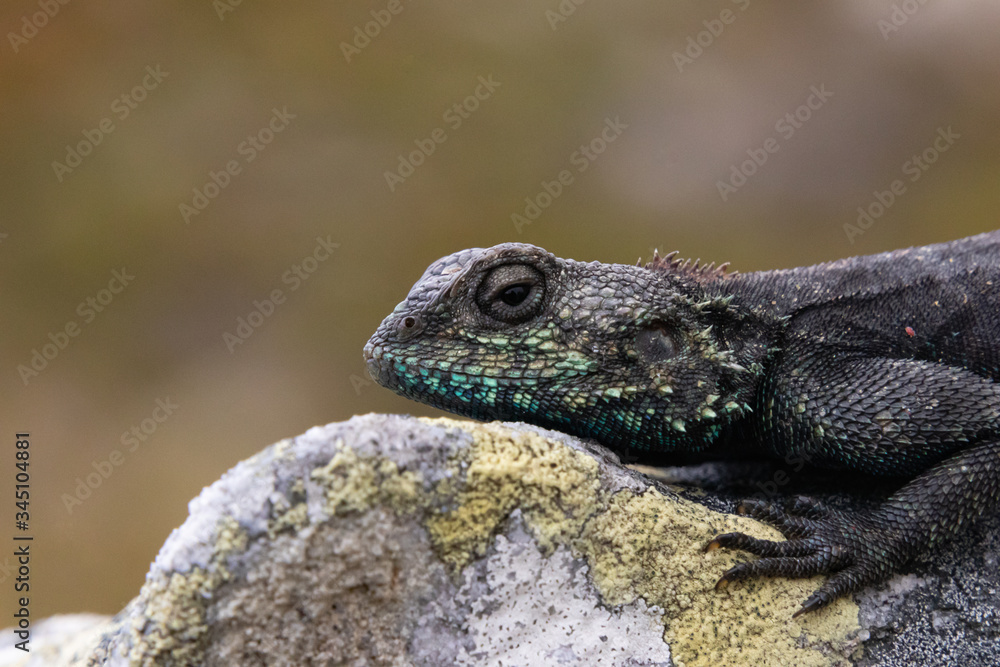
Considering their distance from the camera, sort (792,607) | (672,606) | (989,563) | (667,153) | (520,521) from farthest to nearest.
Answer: (667,153) → (989,563) → (792,607) → (672,606) → (520,521)

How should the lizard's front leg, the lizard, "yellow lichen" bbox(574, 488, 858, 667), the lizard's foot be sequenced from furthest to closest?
the lizard → the lizard's front leg → the lizard's foot → "yellow lichen" bbox(574, 488, 858, 667)

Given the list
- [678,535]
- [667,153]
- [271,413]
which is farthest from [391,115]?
[678,535]

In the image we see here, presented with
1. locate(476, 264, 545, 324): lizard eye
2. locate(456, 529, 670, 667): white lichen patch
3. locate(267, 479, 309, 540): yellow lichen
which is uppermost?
locate(476, 264, 545, 324): lizard eye

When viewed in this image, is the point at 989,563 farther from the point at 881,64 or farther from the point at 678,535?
the point at 881,64

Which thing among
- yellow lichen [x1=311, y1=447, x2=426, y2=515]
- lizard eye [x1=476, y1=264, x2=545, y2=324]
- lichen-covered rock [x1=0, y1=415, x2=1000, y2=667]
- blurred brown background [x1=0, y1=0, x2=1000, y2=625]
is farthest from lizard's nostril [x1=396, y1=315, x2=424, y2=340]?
blurred brown background [x1=0, y1=0, x2=1000, y2=625]

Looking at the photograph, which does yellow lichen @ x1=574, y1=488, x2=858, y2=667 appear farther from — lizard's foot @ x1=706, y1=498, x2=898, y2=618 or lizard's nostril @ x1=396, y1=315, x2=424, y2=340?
lizard's nostril @ x1=396, y1=315, x2=424, y2=340

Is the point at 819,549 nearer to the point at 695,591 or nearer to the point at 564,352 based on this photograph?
the point at 695,591

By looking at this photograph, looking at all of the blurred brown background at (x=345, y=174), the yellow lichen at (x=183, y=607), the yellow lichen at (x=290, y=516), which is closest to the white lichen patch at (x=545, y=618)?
the yellow lichen at (x=290, y=516)
